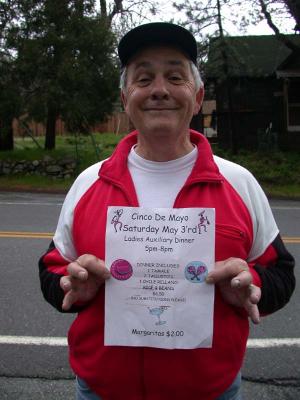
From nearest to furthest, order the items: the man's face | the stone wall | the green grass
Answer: the man's face
the green grass
the stone wall

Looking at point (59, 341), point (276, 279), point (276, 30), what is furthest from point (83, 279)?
point (276, 30)

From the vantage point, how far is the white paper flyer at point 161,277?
1581 millimetres

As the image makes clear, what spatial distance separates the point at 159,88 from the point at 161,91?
13 mm

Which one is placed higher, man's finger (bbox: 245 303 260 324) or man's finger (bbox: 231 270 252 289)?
man's finger (bbox: 231 270 252 289)

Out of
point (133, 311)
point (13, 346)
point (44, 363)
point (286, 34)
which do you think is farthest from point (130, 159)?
point (286, 34)

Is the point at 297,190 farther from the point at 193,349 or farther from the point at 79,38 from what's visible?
the point at 193,349

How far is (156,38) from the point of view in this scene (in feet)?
5.61

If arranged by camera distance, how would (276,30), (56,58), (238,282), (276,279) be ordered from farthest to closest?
1. (276,30)
2. (56,58)
3. (276,279)
4. (238,282)

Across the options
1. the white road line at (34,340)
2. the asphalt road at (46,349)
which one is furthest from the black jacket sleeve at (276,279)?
the white road line at (34,340)

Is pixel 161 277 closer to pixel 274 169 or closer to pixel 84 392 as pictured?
pixel 84 392

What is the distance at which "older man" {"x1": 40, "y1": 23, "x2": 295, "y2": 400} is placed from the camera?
1.65 meters

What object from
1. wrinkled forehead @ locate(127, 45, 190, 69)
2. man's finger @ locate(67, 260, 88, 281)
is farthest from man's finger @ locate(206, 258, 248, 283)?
wrinkled forehead @ locate(127, 45, 190, 69)

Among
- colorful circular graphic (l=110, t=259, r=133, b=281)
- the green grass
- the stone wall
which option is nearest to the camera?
colorful circular graphic (l=110, t=259, r=133, b=281)

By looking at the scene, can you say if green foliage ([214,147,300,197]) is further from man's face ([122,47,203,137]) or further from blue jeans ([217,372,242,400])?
man's face ([122,47,203,137])
